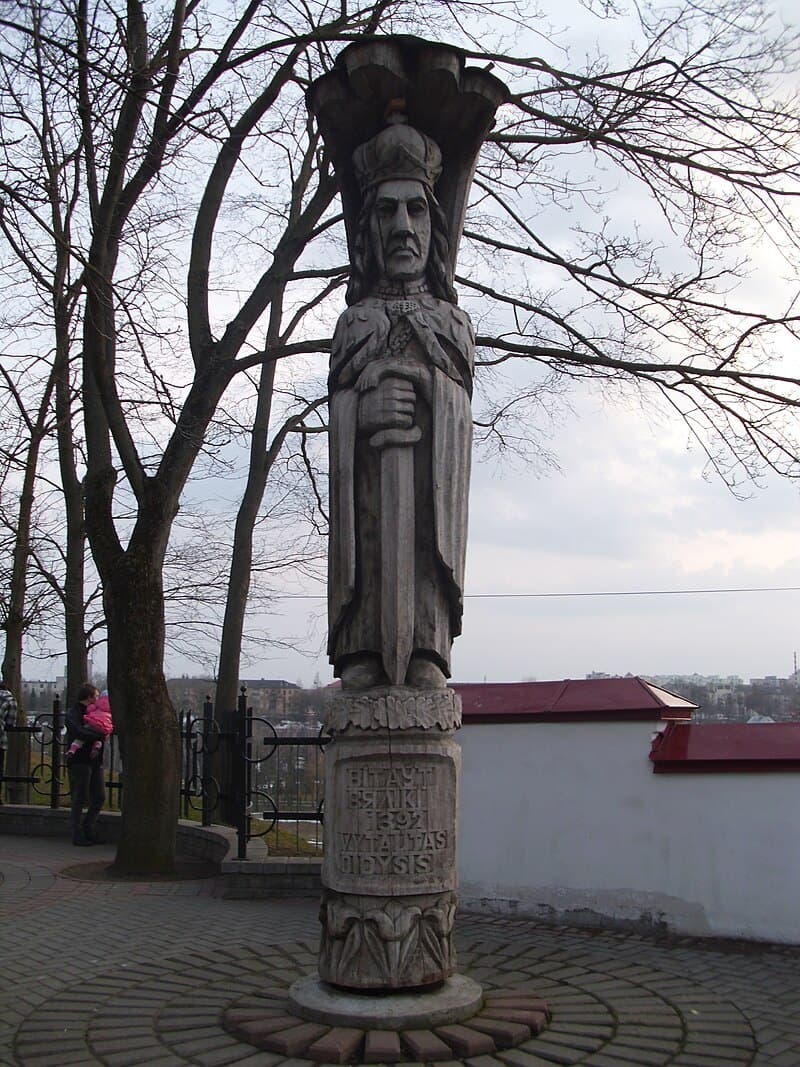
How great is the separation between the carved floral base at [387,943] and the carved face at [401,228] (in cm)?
285

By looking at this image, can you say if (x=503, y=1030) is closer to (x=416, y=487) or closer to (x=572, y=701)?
(x=416, y=487)

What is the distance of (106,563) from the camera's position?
9.37m

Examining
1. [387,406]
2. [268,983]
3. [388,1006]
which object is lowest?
[268,983]

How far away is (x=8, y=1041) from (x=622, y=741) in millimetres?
4251

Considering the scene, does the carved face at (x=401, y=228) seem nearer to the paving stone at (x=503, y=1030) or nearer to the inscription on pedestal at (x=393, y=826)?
the inscription on pedestal at (x=393, y=826)

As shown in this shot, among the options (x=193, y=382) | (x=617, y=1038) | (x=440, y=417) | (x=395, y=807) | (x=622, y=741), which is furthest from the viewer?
(x=193, y=382)

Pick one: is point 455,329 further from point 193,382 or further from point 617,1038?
point 193,382

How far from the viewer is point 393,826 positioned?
172 inches

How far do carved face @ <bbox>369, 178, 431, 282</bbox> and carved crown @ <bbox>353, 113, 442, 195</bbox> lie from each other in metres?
0.04

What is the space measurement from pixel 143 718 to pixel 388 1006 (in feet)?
18.0

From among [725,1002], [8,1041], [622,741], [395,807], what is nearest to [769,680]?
[622,741]

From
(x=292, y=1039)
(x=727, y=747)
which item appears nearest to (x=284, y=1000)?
(x=292, y=1039)

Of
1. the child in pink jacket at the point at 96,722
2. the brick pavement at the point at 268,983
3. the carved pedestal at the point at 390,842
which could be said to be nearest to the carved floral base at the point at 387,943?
the carved pedestal at the point at 390,842

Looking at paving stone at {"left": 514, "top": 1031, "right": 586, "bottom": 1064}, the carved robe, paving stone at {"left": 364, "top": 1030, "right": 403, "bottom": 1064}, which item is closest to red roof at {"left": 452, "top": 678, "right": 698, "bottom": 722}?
the carved robe
